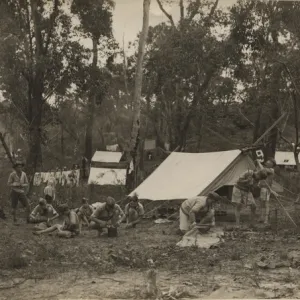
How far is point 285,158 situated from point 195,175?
782 inches

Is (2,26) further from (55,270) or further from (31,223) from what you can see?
(55,270)

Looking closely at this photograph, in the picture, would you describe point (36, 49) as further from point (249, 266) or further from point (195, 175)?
point (249, 266)

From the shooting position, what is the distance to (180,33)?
17469 mm

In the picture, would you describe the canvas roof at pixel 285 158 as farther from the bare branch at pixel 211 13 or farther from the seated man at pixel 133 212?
the seated man at pixel 133 212

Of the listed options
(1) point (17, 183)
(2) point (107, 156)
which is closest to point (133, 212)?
(1) point (17, 183)

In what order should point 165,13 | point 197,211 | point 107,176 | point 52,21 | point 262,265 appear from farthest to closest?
point 165,13
point 107,176
point 52,21
point 197,211
point 262,265

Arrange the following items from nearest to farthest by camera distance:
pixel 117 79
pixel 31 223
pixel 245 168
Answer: pixel 31 223, pixel 245 168, pixel 117 79

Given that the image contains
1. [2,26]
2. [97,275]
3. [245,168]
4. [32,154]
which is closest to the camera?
[97,275]

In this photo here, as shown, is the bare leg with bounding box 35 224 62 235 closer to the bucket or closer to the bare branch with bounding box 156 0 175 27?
the bucket

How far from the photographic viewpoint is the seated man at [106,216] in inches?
356

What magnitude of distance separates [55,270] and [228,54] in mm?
12539

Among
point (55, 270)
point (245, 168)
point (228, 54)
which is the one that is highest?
point (228, 54)

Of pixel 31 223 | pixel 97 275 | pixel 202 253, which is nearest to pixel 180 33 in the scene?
pixel 31 223

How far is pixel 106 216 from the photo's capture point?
30.6 feet
